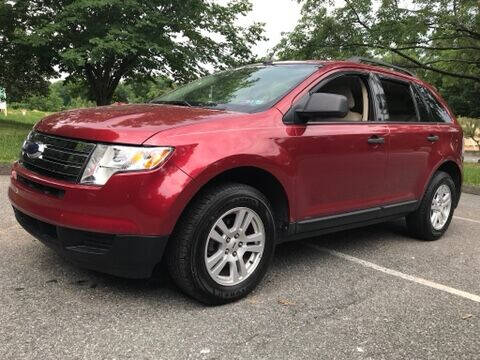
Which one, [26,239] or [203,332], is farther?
[26,239]

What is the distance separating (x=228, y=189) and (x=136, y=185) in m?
0.64

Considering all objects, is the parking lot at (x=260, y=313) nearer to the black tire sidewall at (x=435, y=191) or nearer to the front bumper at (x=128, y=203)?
the front bumper at (x=128, y=203)

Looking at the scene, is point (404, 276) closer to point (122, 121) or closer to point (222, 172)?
point (222, 172)

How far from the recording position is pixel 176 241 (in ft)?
10.3

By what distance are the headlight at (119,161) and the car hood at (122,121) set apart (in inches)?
2.2

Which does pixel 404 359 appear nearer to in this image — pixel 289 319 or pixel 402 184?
pixel 289 319

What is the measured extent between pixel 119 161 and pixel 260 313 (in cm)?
131

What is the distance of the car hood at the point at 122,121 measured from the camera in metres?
3.08

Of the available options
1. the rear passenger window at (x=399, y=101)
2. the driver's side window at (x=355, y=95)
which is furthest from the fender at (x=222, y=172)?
the rear passenger window at (x=399, y=101)

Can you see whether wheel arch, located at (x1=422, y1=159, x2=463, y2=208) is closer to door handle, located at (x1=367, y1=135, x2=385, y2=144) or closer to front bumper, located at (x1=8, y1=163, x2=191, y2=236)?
door handle, located at (x1=367, y1=135, x2=385, y2=144)

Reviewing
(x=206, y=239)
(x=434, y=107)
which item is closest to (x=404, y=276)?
(x=206, y=239)

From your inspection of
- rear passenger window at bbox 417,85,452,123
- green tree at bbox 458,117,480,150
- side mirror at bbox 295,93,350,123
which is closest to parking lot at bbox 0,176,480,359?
side mirror at bbox 295,93,350,123

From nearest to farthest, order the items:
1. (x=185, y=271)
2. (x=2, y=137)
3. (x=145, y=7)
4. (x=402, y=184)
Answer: (x=185, y=271), (x=402, y=184), (x=2, y=137), (x=145, y=7)

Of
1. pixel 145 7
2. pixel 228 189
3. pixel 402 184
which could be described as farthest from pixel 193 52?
pixel 228 189
